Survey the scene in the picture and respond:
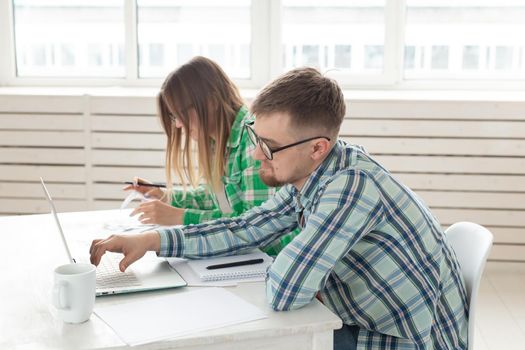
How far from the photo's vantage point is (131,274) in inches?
69.5

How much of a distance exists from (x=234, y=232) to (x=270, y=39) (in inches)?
103

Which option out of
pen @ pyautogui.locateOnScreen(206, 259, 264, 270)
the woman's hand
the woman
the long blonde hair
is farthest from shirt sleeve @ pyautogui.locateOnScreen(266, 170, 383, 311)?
the woman's hand

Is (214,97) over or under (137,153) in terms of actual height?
over

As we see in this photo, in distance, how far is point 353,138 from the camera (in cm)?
402

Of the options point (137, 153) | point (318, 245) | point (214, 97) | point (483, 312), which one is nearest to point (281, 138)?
point (318, 245)

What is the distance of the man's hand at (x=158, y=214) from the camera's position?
2203mm

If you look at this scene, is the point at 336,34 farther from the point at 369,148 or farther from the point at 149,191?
the point at 149,191

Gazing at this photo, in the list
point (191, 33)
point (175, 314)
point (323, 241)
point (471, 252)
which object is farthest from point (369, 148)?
point (175, 314)

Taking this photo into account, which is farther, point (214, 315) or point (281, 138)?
point (281, 138)

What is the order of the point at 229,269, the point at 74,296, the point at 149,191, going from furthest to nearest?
the point at 149,191 → the point at 229,269 → the point at 74,296

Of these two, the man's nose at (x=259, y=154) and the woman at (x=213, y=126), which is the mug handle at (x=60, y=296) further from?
the woman at (x=213, y=126)

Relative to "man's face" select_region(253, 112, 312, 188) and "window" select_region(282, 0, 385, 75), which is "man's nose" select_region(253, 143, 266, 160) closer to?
"man's face" select_region(253, 112, 312, 188)

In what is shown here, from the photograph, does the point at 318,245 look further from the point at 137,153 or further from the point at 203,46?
the point at 203,46

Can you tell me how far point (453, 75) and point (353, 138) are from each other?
839 mm
